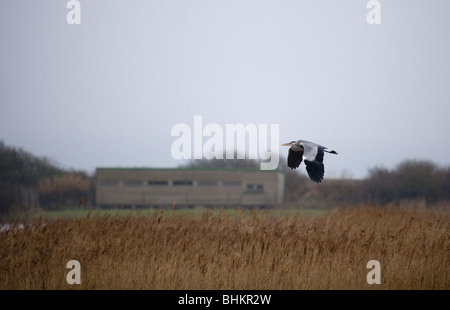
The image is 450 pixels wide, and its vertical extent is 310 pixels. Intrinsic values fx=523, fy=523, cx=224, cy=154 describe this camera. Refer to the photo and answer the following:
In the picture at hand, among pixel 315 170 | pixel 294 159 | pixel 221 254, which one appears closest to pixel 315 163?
pixel 315 170

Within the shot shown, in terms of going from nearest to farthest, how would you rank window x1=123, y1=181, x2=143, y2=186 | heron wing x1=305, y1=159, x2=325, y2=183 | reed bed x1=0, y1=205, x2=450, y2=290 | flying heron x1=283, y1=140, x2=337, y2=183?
reed bed x1=0, y1=205, x2=450, y2=290
flying heron x1=283, y1=140, x2=337, y2=183
heron wing x1=305, y1=159, x2=325, y2=183
window x1=123, y1=181, x2=143, y2=186

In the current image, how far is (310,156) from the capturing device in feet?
33.2

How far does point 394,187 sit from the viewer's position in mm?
44250

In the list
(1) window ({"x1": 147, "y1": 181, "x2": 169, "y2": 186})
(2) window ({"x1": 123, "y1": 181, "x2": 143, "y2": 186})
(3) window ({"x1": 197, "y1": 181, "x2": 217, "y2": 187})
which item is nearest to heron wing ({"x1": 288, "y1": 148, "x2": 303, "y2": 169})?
(3) window ({"x1": 197, "y1": 181, "x2": 217, "y2": 187})

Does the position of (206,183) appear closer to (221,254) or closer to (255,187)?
(255,187)

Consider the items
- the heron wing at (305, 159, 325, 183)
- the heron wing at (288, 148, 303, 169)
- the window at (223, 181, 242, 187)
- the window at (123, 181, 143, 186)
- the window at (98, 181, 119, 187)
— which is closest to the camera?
the heron wing at (305, 159, 325, 183)

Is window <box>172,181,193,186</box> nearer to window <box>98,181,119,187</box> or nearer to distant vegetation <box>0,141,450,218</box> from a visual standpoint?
window <box>98,181,119,187</box>

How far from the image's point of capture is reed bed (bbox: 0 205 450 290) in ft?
31.6

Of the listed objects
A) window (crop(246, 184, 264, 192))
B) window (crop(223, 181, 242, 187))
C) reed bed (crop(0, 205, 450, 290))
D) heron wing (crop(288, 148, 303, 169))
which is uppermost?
heron wing (crop(288, 148, 303, 169))

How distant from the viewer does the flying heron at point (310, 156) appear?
10180 mm

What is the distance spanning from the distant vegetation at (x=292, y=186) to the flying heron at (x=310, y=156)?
24.8 meters

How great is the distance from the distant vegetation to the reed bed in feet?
72.8

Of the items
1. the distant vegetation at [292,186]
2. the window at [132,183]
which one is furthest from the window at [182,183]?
the distant vegetation at [292,186]
